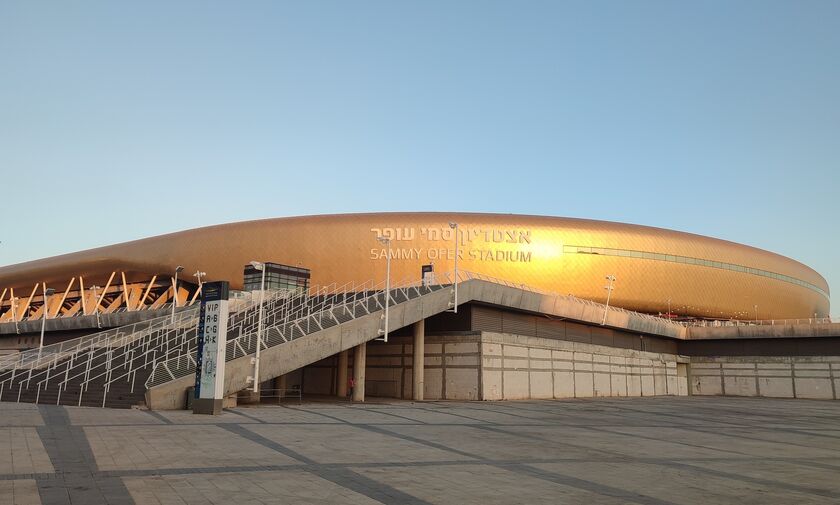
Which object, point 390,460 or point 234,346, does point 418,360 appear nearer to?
point 234,346

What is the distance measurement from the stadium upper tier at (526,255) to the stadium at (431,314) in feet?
0.70

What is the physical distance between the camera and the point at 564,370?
148ft

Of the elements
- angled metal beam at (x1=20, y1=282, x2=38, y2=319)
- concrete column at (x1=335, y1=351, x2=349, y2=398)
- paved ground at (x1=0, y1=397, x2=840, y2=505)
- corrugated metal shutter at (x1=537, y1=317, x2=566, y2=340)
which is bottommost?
paved ground at (x1=0, y1=397, x2=840, y2=505)

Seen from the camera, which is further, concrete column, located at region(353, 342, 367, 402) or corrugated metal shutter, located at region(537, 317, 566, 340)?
corrugated metal shutter, located at region(537, 317, 566, 340)

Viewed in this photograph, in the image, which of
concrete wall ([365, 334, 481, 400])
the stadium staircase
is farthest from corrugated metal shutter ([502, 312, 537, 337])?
concrete wall ([365, 334, 481, 400])

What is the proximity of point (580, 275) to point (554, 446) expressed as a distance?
58858 mm

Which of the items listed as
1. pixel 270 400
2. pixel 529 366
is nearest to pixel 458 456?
pixel 270 400

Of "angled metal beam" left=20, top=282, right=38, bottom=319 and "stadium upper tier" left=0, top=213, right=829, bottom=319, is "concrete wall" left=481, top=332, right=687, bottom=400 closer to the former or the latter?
"stadium upper tier" left=0, top=213, right=829, bottom=319

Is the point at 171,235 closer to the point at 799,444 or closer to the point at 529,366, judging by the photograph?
the point at 529,366

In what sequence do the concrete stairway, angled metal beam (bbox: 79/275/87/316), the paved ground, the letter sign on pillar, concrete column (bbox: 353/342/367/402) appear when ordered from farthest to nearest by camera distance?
angled metal beam (bbox: 79/275/87/316) < concrete column (bbox: 353/342/367/402) < the concrete stairway < the letter sign on pillar < the paved ground

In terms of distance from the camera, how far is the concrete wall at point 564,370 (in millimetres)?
38375

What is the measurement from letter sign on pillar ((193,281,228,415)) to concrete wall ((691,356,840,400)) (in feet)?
173

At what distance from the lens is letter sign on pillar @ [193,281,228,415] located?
73.8ft

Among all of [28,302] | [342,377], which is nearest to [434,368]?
[342,377]
